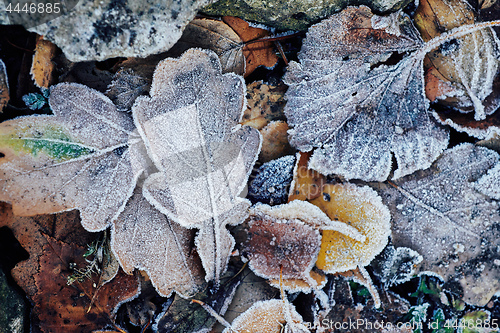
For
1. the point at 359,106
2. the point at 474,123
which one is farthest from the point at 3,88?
the point at 474,123

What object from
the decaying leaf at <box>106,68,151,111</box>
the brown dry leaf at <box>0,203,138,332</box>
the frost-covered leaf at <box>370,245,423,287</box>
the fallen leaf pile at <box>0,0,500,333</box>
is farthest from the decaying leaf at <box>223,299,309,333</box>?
the decaying leaf at <box>106,68,151,111</box>

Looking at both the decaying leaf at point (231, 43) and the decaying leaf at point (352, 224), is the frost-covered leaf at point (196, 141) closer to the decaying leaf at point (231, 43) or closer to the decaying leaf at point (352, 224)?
the decaying leaf at point (231, 43)

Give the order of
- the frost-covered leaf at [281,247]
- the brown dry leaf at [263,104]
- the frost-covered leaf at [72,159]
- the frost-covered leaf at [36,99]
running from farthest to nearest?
the brown dry leaf at [263,104], the frost-covered leaf at [281,247], the frost-covered leaf at [36,99], the frost-covered leaf at [72,159]

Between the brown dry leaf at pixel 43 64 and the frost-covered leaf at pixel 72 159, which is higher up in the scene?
the brown dry leaf at pixel 43 64

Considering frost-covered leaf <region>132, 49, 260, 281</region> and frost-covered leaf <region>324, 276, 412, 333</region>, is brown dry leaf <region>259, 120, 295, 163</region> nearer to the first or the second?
frost-covered leaf <region>132, 49, 260, 281</region>

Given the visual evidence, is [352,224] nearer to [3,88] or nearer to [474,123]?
[474,123]

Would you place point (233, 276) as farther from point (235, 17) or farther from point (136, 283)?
point (235, 17)

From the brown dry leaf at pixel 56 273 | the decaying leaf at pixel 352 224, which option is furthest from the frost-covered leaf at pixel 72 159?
the decaying leaf at pixel 352 224

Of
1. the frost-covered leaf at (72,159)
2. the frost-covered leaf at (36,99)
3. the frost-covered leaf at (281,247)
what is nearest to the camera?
the frost-covered leaf at (72,159)
